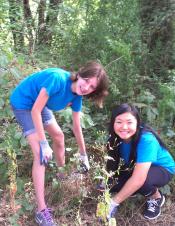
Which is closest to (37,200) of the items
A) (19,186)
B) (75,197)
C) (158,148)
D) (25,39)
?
(19,186)

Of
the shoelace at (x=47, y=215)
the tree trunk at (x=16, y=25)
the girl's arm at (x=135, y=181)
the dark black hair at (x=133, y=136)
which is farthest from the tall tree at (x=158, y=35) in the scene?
the shoelace at (x=47, y=215)

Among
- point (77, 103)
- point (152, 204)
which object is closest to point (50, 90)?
point (77, 103)

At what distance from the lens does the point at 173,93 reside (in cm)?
383

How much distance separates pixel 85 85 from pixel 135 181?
0.83 meters

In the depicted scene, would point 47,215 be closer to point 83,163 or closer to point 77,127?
point 83,163

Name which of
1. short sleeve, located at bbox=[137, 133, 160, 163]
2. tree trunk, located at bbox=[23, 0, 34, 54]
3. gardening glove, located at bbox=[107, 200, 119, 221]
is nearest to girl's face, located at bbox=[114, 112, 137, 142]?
short sleeve, located at bbox=[137, 133, 160, 163]

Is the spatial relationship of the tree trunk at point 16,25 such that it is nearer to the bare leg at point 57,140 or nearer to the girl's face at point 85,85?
the bare leg at point 57,140

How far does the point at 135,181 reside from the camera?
9.59ft

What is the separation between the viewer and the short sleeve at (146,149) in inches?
116

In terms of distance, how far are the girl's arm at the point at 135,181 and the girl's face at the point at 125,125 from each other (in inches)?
9.9

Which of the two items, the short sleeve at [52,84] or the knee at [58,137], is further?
the knee at [58,137]

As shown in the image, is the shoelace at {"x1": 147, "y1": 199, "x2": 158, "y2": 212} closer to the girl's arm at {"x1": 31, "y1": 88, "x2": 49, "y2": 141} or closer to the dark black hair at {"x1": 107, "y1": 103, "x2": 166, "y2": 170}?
the dark black hair at {"x1": 107, "y1": 103, "x2": 166, "y2": 170}

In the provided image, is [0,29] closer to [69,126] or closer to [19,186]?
[69,126]

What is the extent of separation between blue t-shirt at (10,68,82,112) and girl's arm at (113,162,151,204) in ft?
2.38
